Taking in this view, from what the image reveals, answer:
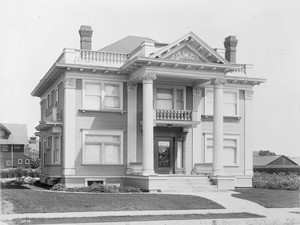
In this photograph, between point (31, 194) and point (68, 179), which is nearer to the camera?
point (31, 194)

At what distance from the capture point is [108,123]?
90.3 feet

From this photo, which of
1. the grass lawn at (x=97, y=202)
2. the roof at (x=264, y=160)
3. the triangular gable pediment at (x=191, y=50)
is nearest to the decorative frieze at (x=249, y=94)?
the triangular gable pediment at (x=191, y=50)

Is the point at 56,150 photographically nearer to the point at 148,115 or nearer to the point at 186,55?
the point at 148,115

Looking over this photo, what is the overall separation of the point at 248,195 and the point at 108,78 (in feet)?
34.8

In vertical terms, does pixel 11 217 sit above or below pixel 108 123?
below

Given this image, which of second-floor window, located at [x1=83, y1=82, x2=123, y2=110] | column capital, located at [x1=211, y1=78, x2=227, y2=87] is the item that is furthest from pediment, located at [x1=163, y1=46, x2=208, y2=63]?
second-floor window, located at [x1=83, y1=82, x2=123, y2=110]

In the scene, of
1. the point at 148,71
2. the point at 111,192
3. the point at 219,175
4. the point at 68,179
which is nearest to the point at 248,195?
the point at 219,175

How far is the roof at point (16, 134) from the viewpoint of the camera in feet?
250

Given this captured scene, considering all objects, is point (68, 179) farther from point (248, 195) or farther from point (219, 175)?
point (248, 195)

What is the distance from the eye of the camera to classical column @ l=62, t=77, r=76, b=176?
26.5 m

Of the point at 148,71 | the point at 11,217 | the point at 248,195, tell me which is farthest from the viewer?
the point at 148,71

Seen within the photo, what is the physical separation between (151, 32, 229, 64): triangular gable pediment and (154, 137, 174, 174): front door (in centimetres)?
564

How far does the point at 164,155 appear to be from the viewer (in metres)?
29.1

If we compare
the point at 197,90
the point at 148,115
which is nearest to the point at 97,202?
the point at 148,115
